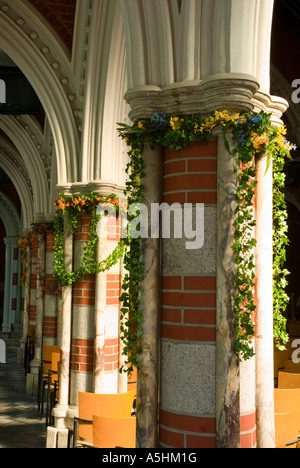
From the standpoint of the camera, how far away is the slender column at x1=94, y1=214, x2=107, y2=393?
6965 mm

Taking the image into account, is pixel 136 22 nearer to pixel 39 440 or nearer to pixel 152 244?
pixel 152 244

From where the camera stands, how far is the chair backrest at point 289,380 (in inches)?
240

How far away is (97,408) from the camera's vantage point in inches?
206

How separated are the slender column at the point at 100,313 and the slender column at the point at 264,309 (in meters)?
3.43

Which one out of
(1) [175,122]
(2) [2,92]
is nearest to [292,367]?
(1) [175,122]

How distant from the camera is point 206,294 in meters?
3.47

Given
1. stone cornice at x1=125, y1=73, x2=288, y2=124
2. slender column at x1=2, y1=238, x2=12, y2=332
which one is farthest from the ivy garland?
slender column at x1=2, y1=238, x2=12, y2=332

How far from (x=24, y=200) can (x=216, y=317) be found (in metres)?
12.1

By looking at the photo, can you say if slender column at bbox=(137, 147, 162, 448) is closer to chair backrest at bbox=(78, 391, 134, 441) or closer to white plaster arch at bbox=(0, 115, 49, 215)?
chair backrest at bbox=(78, 391, 134, 441)

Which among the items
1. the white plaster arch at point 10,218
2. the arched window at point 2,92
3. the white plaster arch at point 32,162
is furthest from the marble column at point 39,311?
the white plaster arch at point 10,218

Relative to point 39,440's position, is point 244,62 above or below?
above

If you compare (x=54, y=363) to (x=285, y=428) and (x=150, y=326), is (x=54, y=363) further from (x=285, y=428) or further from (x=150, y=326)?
(x=150, y=326)
